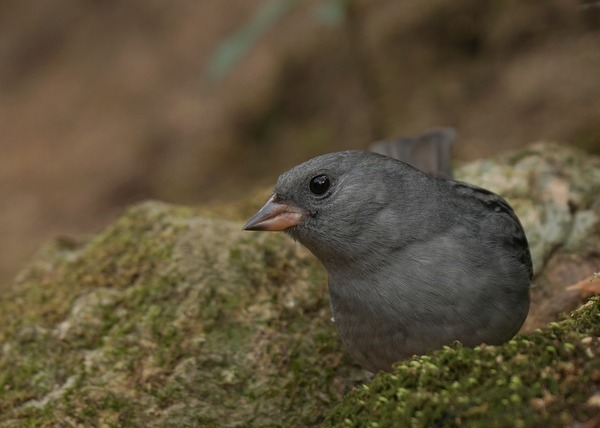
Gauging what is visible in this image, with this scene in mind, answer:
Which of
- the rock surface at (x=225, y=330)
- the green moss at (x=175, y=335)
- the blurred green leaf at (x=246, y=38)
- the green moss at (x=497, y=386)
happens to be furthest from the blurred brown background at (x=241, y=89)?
the green moss at (x=497, y=386)

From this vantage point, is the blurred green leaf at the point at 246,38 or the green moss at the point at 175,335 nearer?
the green moss at the point at 175,335

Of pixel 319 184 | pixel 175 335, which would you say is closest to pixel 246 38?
pixel 319 184

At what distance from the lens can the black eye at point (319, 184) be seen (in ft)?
13.6

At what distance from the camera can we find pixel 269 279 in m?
4.80

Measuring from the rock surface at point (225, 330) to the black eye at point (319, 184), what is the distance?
2.68 feet

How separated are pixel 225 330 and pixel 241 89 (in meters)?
6.47

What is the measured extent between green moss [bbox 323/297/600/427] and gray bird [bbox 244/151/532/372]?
0.45 metres

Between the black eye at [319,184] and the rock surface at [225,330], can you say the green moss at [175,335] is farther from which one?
the black eye at [319,184]

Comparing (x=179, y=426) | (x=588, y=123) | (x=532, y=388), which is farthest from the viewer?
(x=588, y=123)

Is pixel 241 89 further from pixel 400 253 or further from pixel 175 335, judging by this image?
pixel 400 253

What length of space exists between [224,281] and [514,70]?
199 inches

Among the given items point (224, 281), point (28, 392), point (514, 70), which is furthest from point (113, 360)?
point (514, 70)

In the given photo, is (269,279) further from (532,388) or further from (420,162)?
(532,388)

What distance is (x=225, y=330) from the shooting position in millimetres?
4488
